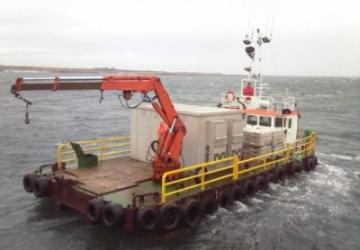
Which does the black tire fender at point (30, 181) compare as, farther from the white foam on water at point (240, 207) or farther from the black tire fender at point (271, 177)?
the black tire fender at point (271, 177)

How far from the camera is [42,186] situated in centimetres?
1320

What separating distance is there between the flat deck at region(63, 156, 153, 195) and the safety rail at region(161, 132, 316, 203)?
1359mm

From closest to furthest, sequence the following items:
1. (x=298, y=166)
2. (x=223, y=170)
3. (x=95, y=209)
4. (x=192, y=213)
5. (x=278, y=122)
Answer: (x=95, y=209), (x=192, y=213), (x=223, y=170), (x=278, y=122), (x=298, y=166)

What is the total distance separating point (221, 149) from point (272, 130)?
158 inches

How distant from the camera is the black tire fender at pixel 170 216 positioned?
11273 millimetres

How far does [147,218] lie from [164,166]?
2519 mm

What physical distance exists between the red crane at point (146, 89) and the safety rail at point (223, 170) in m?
0.61

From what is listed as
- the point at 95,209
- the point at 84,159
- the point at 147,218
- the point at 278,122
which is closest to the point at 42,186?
the point at 84,159

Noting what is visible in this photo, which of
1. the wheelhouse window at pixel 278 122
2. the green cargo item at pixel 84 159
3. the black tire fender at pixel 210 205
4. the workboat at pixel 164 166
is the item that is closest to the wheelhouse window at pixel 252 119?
the workboat at pixel 164 166

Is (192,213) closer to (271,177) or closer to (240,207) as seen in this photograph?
(240,207)

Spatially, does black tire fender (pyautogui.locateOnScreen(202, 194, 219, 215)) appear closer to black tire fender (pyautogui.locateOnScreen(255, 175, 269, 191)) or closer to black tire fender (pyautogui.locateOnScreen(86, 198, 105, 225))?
black tire fender (pyautogui.locateOnScreen(255, 175, 269, 191))

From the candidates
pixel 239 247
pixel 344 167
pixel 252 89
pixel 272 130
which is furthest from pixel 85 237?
pixel 344 167

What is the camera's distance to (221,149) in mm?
14555

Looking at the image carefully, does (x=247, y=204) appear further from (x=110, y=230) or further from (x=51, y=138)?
(x=51, y=138)
